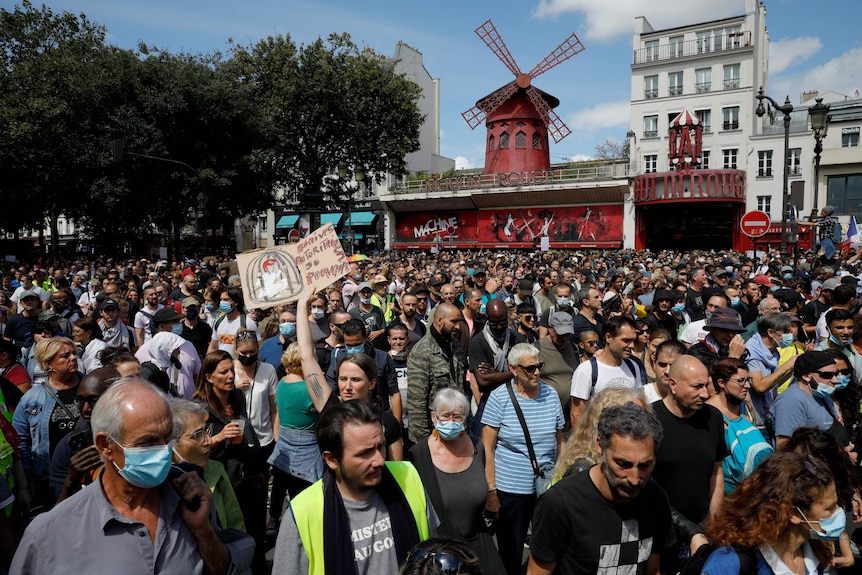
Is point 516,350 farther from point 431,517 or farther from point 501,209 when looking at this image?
point 501,209

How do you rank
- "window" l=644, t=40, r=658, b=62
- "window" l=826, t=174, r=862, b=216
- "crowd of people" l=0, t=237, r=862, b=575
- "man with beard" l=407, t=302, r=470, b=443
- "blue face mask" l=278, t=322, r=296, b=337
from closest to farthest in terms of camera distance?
"crowd of people" l=0, t=237, r=862, b=575, "man with beard" l=407, t=302, r=470, b=443, "blue face mask" l=278, t=322, r=296, b=337, "window" l=826, t=174, r=862, b=216, "window" l=644, t=40, r=658, b=62

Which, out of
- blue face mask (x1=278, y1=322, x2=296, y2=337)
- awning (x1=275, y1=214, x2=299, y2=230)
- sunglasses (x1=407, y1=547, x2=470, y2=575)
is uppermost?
awning (x1=275, y1=214, x2=299, y2=230)

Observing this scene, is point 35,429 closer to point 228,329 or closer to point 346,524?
point 346,524

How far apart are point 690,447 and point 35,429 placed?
4.13 meters

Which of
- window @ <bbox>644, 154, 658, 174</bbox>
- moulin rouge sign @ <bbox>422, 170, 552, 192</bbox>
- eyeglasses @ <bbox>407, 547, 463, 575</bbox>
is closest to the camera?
eyeglasses @ <bbox>407, 547, 463, 575</bbox>

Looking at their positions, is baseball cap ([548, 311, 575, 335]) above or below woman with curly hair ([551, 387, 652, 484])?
above

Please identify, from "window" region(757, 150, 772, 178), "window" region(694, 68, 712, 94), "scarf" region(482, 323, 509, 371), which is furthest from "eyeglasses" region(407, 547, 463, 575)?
"window" region(694, 68, 712, 94)

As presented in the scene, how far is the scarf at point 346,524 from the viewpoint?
2.21 meters

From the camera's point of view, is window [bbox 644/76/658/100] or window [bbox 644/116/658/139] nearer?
window [bbox 644/116/658/139]

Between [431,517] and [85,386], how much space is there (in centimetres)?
232

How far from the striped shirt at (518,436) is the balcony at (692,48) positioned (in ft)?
127

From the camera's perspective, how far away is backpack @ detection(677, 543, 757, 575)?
2221 mm

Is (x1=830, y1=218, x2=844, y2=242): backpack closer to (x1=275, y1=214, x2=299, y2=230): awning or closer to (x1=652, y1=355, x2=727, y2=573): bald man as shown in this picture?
(x1=652, y1=355, x2=727, y2=573): bald man

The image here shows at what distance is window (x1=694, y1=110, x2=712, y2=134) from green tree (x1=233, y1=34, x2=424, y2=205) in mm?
17325
